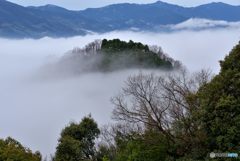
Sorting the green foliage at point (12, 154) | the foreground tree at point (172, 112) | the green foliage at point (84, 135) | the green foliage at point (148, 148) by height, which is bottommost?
the green foliage at point (84, 135)

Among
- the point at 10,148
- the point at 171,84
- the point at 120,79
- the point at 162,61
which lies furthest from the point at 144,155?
the point at 120,79

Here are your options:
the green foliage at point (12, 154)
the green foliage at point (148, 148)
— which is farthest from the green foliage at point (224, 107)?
the green foliage at point (12, 154)

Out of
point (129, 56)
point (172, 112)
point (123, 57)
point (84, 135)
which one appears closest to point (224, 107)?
point (172, 112)

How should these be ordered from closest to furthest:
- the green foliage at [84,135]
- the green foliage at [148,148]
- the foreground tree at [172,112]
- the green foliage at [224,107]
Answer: the green foliage at [224,107] < the foreground tree at [172,112] < the green foliage at [148,148] < the green foliage at [84,135]

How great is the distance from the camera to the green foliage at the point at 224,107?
48.4 ft

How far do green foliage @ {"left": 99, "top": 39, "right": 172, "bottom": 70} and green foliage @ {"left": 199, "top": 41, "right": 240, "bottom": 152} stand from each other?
4669 cm

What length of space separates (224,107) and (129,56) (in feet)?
173

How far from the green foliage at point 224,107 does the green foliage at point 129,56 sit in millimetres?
46693

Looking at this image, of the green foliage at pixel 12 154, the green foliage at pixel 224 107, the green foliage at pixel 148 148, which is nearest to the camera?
the green foliage at pixel 224 107

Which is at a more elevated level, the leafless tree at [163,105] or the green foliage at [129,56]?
the leafless tree at [163,105]

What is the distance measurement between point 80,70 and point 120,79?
18346mm

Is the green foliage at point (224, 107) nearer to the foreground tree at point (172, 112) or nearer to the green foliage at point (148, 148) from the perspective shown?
the foreground tree at point (172, 112)

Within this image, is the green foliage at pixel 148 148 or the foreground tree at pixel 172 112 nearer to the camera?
the foreground tree at pixel 172 112

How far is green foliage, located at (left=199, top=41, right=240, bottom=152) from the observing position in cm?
1474
